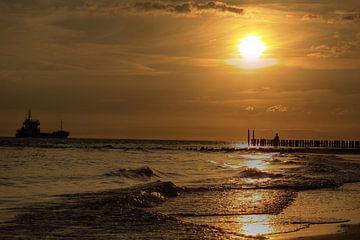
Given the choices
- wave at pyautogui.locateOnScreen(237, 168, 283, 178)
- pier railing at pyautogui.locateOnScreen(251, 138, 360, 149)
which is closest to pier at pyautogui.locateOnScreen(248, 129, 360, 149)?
pier railing at pyautogui.locateOnScreen(251, 138, 360, 149)

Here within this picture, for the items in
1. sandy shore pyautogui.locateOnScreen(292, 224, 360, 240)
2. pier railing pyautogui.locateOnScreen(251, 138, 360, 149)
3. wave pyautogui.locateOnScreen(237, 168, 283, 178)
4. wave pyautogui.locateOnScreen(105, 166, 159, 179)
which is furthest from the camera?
pier railing pyautogui.locateOnScreen(251, 138, 360, 149)

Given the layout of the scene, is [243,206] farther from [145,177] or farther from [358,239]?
[145,177]

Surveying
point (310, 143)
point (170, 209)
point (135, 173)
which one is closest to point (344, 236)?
point (170, 209)

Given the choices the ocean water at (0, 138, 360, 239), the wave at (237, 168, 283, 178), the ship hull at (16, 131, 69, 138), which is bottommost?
the ocean water at (0, 138, 360, 239)

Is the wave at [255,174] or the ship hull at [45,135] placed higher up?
the ship hull at [45,135]

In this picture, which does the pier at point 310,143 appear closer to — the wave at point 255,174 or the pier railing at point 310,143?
the pier railing at point 310,143

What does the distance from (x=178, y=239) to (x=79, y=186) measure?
43.1ft

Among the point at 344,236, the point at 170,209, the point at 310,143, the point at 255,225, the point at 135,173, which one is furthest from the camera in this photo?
the point at 310,143

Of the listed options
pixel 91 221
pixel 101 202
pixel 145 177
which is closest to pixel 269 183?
pixel 145 177

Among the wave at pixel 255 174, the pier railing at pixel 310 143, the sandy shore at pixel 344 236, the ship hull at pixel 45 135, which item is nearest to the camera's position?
the sandy shore at pixel 344 236

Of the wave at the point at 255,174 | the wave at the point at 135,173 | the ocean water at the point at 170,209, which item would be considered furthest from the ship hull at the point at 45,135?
the ocean water at the point at 170,209

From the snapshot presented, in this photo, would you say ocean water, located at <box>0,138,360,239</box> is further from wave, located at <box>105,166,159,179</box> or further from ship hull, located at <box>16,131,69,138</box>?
ship hull, located at <box>16,131,69,138</box>

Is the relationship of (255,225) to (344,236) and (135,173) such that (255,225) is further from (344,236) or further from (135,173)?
(135,173)

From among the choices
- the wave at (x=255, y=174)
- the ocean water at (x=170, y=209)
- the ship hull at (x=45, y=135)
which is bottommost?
the ocean water at (x=170, y=209)
